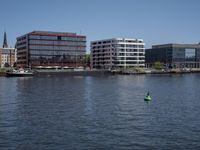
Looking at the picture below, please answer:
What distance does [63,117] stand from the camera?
51594mm

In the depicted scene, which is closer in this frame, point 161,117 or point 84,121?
point 84,121

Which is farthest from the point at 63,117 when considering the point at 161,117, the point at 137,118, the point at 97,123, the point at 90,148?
the point at 90,148

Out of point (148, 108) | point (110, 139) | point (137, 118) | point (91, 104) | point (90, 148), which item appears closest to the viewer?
point (90, 148)

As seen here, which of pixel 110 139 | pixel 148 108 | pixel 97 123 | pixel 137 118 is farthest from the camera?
pixel 148 108

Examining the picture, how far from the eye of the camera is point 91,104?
67.2 metres

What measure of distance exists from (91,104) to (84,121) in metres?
19.2

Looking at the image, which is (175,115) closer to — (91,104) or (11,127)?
(91,104)

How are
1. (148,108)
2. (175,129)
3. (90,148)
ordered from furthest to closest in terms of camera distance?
1. (148,108)
2. (175,129)
3. (90,148)

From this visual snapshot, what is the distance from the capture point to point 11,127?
44219 millimetres

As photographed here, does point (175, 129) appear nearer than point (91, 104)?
Yes

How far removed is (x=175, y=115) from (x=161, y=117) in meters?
3.01

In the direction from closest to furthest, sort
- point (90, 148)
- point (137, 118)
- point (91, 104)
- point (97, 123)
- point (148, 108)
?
point (90, 148) → point (97, 123) → point (137, 118) → point (148, 108) → point (91, 104)

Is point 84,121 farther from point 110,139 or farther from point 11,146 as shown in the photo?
point 11,146

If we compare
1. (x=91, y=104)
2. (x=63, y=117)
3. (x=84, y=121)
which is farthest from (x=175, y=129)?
(x=91, y=104)
